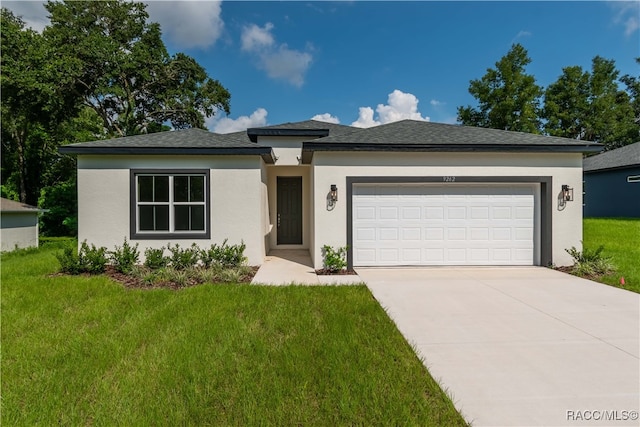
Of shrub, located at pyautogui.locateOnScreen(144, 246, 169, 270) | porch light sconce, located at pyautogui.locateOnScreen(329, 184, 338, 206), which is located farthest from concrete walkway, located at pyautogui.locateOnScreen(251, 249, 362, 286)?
shrub, located at pyautogui.locateOnScreen(144, 246, 169, 270)

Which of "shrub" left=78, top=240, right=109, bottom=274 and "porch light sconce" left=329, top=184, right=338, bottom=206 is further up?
"porch light sconce" left=329, top=184, right=338, bottom=206

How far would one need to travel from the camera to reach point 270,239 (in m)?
11.4

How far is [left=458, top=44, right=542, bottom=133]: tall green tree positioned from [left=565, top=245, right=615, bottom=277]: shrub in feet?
77.6

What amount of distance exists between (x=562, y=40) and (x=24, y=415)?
49.9 feet

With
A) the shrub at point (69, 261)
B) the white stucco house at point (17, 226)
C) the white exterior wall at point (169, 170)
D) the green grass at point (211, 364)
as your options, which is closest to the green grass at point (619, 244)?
the green grass at point (211, 364)

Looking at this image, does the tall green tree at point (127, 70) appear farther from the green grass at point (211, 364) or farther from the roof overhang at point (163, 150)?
the green grass at point (211, 364)

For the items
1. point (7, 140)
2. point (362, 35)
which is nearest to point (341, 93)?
point (362, 35)

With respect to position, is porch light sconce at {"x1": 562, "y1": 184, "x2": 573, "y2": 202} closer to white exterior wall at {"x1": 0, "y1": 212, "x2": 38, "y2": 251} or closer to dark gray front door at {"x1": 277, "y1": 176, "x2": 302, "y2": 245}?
dark gray front door at {"x1": 277, "y1": 176, "x2": 302, "y2": 245}

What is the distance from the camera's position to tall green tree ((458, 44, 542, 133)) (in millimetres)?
27672

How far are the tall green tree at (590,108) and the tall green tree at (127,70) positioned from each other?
3053 centimetres

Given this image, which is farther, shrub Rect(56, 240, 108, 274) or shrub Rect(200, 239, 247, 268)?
shrub Rect(200, 239, 247, 268)

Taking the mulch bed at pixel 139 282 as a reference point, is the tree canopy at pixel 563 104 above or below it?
above

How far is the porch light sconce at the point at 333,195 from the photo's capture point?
794cm

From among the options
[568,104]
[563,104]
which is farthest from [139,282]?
[568,104]
